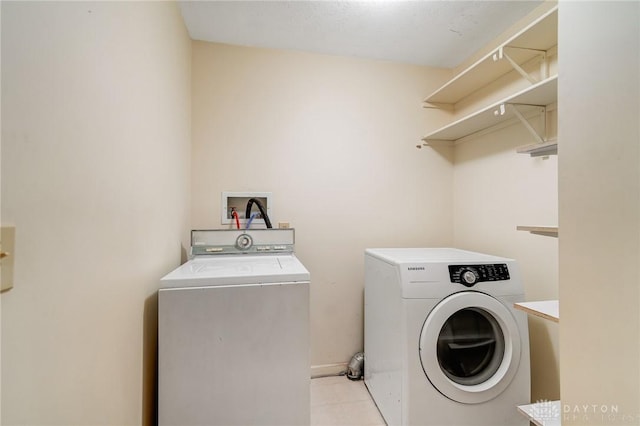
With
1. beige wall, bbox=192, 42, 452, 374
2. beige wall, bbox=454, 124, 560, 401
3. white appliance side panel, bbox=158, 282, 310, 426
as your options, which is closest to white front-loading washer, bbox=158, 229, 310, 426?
white appliance side panel, bbox=158, 282, 310, 426

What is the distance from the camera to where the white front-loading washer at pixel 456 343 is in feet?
4.56

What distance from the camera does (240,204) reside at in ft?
6.76

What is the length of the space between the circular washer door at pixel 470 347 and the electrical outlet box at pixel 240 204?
1.30m

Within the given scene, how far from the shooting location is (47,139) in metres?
0.58

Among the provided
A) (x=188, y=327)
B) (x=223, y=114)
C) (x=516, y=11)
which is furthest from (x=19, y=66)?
(x=516, y=11)

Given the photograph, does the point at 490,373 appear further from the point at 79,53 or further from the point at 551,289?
the point at 79,53

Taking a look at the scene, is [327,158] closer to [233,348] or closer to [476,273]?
[476,273]

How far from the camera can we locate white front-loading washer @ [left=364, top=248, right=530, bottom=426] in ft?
4.56

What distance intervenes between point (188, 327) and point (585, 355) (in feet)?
3.97

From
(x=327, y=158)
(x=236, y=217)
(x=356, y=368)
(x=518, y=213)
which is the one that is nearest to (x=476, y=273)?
(x=518, y=213)

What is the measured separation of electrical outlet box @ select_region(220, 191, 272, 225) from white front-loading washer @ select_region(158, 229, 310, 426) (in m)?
0.89

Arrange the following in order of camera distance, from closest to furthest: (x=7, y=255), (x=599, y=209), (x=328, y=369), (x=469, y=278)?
(x=7, y=255) < (x=599, y=209) < (x=469, y=278) < (x=328, y=369)

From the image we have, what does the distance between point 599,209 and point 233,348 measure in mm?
1201

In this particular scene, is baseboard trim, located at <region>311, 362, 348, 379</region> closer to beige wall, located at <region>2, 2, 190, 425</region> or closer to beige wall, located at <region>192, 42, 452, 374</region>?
beige wall, located at <region>192, 42, 452, 374</region>
